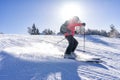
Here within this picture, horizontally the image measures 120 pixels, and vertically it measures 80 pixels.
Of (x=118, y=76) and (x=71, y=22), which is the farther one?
(x=71, y=22)

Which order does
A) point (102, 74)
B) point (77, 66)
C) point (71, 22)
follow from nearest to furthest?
point (102, 74) → point (77, 66) → point (71, 22)

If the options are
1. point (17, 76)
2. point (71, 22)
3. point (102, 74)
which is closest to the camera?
point (17, 76)

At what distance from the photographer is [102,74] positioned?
266 inches

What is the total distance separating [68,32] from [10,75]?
395 centimetres

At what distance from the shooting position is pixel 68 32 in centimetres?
912

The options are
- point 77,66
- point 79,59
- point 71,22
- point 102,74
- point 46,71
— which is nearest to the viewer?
point 46,71

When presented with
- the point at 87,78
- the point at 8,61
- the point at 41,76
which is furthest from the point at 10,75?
the point at 87,78

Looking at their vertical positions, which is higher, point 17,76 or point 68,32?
point 68,32

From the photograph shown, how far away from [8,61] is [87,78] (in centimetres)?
262

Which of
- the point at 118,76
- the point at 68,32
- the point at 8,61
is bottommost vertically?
the point at 118,76

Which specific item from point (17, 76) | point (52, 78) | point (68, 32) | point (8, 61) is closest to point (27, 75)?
point (17, 76)

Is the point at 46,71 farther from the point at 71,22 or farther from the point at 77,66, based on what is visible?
the point at 71,22

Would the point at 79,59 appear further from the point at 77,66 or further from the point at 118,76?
the point at 118,76

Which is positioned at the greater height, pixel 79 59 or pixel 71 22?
pixel 71 22
